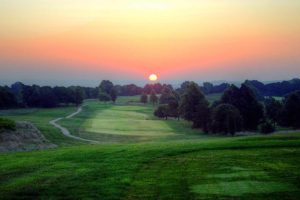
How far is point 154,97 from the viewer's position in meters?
184

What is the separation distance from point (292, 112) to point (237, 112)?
19.5 m

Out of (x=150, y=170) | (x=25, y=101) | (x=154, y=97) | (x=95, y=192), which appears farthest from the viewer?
(x=154, y=97)

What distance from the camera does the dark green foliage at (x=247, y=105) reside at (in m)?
91.5

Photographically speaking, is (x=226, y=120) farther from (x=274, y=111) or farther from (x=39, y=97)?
(x=39, y=97)

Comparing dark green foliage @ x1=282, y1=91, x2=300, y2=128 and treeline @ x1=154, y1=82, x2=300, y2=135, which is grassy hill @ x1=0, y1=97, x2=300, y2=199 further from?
dark green foliage @ x1=282, y1=91, x2=300, y2=128

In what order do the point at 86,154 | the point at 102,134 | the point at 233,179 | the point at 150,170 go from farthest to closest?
the point at 102,134, the point at 86,154, the point at 150,170, the point at 233,179

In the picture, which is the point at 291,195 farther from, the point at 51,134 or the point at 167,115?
the point at 167,115

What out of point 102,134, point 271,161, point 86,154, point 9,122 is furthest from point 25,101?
point 271,161

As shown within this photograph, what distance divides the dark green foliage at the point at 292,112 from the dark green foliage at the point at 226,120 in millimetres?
18731

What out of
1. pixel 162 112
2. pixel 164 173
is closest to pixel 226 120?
pixel 162 112

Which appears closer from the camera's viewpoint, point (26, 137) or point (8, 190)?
point (8, 190)

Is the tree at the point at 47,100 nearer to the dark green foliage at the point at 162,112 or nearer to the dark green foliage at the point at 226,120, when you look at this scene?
the dark green foliage at the point at 162,112

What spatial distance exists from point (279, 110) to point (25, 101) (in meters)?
94.6

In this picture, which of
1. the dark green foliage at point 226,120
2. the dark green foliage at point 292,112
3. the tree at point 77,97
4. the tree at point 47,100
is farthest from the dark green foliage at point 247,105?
the tree at point 77,97
